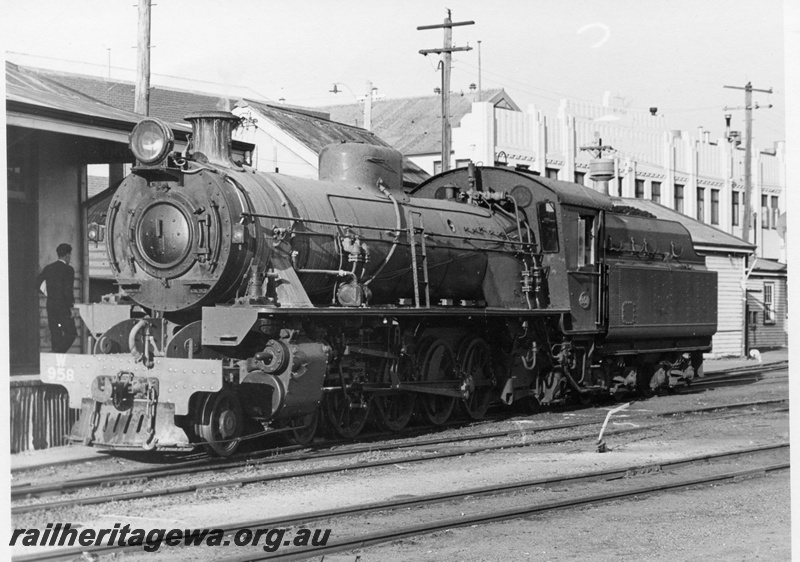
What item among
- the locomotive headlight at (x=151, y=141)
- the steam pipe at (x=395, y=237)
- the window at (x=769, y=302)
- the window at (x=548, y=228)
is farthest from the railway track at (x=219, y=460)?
the window at (x=769, y=302)

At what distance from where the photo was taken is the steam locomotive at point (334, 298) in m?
10.9

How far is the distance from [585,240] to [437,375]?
427 cm

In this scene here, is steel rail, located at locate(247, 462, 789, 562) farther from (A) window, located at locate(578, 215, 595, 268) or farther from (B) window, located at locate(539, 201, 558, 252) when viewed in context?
(A) window, located at locate(578, 215, 595, 268)

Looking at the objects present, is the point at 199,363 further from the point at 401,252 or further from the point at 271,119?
the point at 271,119

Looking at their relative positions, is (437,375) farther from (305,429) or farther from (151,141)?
(151,141)

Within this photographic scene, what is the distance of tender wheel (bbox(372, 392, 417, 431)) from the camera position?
1354 cm

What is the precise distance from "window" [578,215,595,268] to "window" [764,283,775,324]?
2242cm

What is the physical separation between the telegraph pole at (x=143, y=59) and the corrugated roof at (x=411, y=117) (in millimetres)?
20542

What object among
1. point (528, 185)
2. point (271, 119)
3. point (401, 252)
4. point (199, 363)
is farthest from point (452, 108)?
point (199, 363)

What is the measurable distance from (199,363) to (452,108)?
32035 mm

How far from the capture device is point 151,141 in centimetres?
1126

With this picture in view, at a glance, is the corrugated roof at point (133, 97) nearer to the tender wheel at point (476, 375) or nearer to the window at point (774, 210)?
the tender wheel at point (476, 375)

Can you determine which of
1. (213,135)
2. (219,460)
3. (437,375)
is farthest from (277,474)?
(437,375)

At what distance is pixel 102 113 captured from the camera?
1334cm
